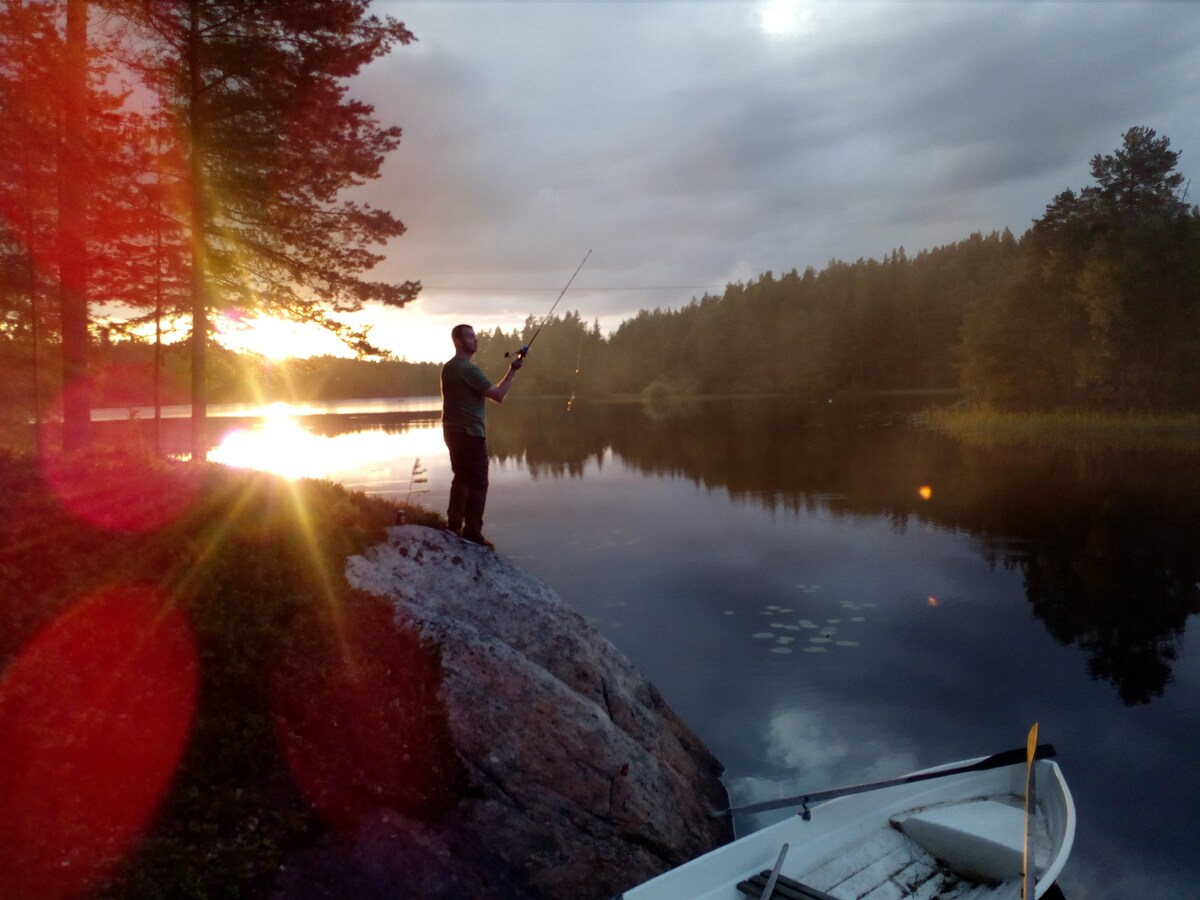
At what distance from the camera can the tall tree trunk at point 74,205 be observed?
1395 centimetres

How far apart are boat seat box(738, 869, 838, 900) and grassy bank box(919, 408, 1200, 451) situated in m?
44.0

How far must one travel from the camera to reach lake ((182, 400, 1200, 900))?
34.3 feet

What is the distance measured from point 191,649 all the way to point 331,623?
1.19 metres

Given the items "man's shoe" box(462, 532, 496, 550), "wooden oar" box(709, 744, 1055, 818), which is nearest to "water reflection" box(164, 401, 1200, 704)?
"man's shoe" box(462, 532, 496, 550)

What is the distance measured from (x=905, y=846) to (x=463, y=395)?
6855 mm

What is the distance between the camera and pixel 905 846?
23.9 feet

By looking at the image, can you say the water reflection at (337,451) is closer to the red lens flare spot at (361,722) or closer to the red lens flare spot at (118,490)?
the red lens flare spot at (118,490)

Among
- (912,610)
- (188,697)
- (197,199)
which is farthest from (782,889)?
(197,199)

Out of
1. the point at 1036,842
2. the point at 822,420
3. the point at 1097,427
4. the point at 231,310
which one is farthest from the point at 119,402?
the point at 1036,842

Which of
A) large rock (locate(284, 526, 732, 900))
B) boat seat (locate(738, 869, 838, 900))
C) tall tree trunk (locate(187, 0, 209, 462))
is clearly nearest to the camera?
large rock (locate(284, 526, 732, 900))

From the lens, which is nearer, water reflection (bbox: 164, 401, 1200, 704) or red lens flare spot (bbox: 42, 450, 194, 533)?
red lens flare spot (bbox: 42, 450, 194, 533)

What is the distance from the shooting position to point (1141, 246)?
141ft

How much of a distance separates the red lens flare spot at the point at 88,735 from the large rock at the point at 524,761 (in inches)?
49.6

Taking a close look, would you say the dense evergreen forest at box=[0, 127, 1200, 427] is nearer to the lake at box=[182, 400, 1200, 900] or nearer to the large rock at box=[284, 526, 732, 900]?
the lake at box=[182, 400, 1200, 900]
